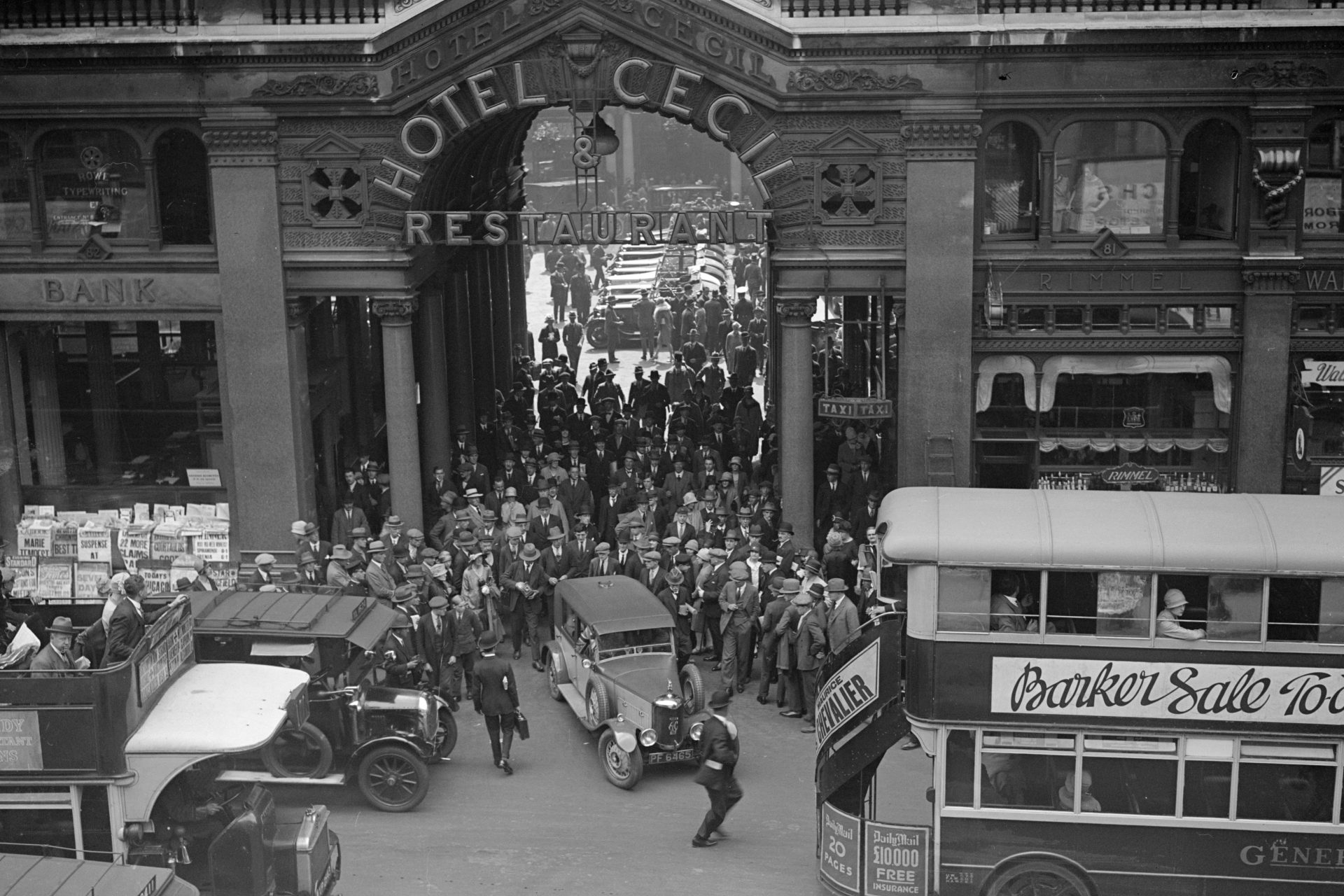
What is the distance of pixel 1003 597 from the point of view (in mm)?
16484

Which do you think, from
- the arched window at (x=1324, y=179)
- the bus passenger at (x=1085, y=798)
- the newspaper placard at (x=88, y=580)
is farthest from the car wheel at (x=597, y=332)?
the bus passenger at (x=1085, y=798)

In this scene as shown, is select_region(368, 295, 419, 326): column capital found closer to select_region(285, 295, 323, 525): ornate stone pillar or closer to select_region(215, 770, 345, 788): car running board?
select_region(285, 295, 323, 525): ornate stone pillar

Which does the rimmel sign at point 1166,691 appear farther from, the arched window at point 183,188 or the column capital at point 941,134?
the arched window at point 183,188

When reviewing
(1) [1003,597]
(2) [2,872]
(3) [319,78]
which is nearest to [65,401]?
(3) [319,78]

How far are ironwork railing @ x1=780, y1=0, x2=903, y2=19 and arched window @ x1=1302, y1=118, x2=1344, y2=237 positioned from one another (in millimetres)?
6951

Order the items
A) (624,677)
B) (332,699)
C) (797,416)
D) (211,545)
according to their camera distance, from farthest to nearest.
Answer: (211,545) < (797,416) < (624,677) < (332,699)

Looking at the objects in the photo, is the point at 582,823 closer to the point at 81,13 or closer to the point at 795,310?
the point at 795,310

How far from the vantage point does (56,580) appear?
26.8m

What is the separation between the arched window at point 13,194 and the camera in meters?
26.9

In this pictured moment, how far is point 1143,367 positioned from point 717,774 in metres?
11.7

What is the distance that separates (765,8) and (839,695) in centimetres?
1222

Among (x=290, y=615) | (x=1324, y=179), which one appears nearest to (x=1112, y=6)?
(x=1324, y=179)

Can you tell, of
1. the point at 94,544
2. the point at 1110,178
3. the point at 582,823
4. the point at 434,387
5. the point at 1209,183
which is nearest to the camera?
the point at 582,823

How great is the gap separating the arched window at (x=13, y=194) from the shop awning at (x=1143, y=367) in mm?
16946
